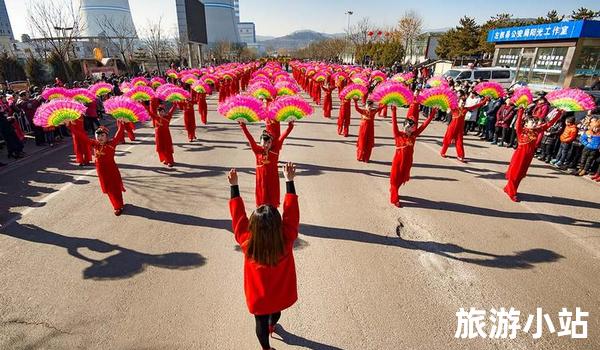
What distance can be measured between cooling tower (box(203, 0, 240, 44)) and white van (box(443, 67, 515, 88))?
9617cm

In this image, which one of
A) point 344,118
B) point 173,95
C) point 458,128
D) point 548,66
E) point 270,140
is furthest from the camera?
point 548,66

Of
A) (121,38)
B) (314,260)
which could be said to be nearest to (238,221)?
(314,260)

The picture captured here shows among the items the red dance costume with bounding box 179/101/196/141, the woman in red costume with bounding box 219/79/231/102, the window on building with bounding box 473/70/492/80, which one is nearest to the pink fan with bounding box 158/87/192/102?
the red dance costume with bounding box 179/101/196/141

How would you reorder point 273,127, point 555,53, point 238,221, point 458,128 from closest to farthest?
point 238,221 < point 273,127 < point 458,128 < point 555,53

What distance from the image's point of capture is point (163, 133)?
8867 mm

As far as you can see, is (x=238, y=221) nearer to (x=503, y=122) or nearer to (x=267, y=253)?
(x=267, y=253)

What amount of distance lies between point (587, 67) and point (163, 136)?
2637 centimetres

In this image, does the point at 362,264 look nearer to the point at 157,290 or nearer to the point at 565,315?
the point at 565,315

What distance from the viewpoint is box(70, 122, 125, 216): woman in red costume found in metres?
6.04

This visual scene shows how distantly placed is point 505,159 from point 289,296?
9775 mm

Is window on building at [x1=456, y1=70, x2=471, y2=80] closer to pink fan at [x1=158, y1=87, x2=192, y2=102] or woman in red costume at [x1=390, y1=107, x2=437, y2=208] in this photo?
woman in red costume at [x1=390, y1=107, x2=437, y2=208]

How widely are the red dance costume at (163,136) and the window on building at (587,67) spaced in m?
25.6

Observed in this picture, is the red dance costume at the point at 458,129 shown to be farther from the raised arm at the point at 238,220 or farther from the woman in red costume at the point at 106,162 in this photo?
the woman in red costume at the point at 106,162

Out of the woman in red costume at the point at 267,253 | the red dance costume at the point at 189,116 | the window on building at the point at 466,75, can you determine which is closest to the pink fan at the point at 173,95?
the red dance costume at the point at 189,116
